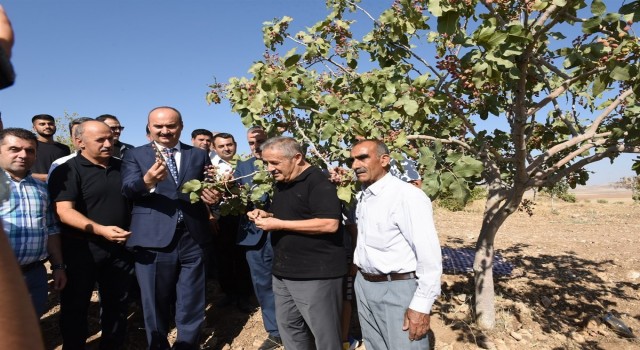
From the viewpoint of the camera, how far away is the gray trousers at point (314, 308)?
2.57 meters

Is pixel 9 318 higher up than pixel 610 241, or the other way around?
pixel 9 318

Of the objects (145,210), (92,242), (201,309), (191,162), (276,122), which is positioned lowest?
(201,309)

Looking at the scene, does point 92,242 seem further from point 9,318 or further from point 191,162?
point 9,318

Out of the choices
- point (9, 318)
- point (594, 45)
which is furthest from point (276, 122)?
point (9, 318)

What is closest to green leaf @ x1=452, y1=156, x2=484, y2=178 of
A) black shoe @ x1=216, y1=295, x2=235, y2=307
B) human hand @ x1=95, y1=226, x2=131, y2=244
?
human hand @ x1=95, y1=226, x2=131, y2=244

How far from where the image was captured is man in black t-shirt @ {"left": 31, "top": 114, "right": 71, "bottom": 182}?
14.7 feet

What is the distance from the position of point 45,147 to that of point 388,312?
4.43 m

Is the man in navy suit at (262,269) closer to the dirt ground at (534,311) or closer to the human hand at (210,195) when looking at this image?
the dirt ground at (534,311)

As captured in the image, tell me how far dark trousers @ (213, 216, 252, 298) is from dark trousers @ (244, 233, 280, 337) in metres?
1.00

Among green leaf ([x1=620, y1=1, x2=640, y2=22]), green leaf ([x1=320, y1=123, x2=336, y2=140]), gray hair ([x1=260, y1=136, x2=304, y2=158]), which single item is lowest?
gray hair ([x1=260, y1=136, x2=304, y2=158])

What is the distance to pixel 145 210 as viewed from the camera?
3.02 meters

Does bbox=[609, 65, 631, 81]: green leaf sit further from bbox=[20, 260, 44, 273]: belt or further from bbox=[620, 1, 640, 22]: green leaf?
bbox=[20, 260, 44, 273]: belt

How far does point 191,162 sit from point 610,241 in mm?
9332

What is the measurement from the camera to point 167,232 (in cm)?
300
